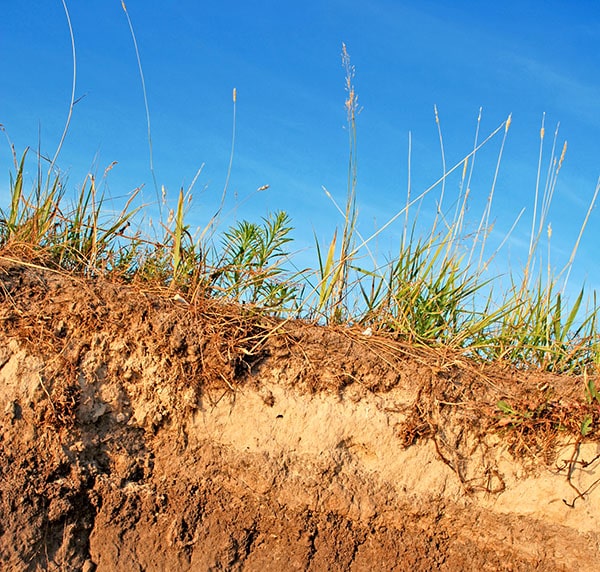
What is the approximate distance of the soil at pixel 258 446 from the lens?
8.80 feet

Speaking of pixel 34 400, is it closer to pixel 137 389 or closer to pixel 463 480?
pixel 137 389

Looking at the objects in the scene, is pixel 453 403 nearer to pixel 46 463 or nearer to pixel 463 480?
pixel 463 480

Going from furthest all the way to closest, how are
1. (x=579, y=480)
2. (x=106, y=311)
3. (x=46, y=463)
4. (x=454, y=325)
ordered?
(x=454, y=325) < (x=579, y=480) < (x=106, y=311) < (x=46, y=463)

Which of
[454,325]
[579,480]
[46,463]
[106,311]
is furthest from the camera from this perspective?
[454,325]

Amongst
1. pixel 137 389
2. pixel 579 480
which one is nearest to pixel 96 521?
pixel 137 389

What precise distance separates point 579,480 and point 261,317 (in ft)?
5.60

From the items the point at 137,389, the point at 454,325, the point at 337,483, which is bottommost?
the point at 337,483

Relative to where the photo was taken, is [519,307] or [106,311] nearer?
[106,311]

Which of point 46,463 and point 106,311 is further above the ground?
point 106,311

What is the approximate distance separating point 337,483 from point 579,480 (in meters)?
1.17

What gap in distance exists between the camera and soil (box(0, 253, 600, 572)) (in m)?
2.68

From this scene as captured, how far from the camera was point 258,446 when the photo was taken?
2836mm

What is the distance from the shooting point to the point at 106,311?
2818 millimetres

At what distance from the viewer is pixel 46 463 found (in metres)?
2.65
